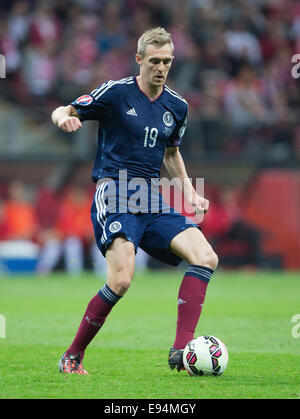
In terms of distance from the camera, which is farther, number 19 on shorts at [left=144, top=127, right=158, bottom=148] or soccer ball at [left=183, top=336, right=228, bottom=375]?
number 19 on shorts at [left=144, top=127, right=158, bottom=148]

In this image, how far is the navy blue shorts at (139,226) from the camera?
239 inches

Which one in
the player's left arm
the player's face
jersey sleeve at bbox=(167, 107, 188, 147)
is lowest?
the player's left arm

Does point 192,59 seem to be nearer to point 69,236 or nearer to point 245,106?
point 245,106

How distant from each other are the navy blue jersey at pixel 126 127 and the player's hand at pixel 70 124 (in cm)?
39

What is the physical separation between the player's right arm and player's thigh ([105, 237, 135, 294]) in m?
0.88

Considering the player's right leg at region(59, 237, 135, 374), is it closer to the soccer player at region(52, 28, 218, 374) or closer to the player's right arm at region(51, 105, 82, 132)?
the soccer player at region(52, 28, 218, 374)

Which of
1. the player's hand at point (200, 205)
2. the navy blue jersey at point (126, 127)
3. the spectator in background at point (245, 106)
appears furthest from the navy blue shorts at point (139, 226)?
the spectator in background at point (245, 106)

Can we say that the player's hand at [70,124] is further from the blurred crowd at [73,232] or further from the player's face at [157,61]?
the blurred crowd at [73,232]

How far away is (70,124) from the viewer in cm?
578

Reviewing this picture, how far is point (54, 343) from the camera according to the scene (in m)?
7.64

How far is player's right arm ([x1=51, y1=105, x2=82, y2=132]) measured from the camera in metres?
5.77

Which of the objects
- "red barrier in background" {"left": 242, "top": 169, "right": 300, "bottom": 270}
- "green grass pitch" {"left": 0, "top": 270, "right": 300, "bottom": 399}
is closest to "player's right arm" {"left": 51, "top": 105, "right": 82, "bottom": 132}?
"green grass pitch" {"left": 0, "top": 270, "right": 300, "bottom": 399}

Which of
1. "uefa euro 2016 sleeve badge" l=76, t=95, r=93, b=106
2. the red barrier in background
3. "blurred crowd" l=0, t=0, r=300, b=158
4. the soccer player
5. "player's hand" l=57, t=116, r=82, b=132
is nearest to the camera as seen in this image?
"player's hand" l=57, t=116, r=82, b=132
